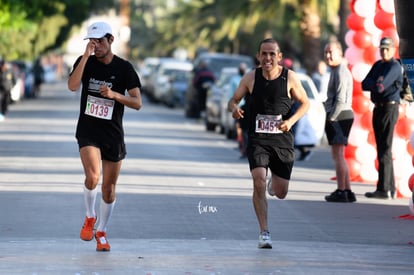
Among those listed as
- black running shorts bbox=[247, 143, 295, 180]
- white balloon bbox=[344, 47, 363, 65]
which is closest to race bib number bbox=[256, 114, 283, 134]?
black running shorts bbox=[247, 143, 295, 180]

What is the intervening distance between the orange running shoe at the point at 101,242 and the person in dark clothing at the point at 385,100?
593 cm

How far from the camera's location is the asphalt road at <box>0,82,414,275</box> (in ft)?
34.6

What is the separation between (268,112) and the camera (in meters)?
11.9

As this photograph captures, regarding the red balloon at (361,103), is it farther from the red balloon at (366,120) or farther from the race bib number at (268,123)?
the race bib number at (268,123)

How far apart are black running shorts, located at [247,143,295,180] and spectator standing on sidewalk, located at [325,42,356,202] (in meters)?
4.04

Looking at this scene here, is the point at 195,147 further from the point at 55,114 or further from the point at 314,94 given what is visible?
the point at 55,114

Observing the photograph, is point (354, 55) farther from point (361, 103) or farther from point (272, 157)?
point (272, 157)

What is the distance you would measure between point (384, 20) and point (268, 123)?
6.17 meters

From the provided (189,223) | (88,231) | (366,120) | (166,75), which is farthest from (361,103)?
(166,75)

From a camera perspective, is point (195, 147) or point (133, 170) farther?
point (195, 147)

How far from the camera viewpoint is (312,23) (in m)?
41.2

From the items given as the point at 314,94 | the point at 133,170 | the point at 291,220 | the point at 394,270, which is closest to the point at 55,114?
the point at 314,94

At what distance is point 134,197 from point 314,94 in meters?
11.5

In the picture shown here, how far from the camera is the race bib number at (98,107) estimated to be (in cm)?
1134
